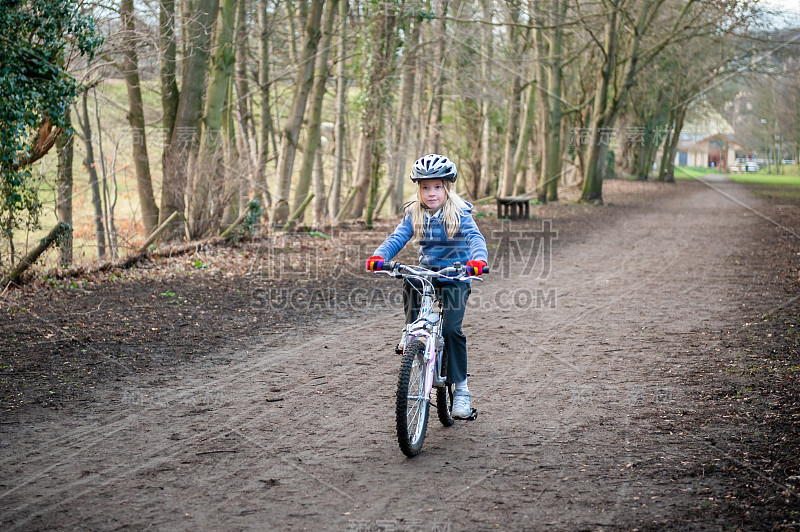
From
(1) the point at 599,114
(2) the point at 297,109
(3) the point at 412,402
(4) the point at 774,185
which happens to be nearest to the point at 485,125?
(1) the point at 599,114

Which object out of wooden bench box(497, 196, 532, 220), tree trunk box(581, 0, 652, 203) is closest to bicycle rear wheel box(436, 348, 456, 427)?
wooden bench box(497, 196, 532, 220)

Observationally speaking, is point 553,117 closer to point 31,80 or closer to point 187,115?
point 187,115

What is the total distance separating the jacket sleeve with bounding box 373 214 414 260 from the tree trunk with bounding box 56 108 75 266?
665 cm

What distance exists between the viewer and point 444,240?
5191 millimetres

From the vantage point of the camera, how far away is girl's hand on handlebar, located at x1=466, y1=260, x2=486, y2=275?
463 cm

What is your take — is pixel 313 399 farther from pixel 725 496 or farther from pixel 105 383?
pixel 725 496

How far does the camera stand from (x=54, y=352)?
716cm

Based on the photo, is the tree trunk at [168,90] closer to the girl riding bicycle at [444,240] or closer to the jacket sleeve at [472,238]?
the girl riding bicycle at [444,240]

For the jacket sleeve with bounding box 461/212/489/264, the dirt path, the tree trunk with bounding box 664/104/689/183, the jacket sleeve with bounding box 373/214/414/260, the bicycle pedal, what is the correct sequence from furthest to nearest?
the tree trunk with bounding box 664/104/689/183
the bicycle pedal
the jacket sleeve with bounding box 373/214/414/260
the jacket sleeve with bounding box 461/212/489/264
the dirt path

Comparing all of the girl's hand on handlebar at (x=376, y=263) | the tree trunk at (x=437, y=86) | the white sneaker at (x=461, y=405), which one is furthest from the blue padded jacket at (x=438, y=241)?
the tree trunk at (x=437, y=86)

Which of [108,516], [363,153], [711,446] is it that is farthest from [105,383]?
[363,153]

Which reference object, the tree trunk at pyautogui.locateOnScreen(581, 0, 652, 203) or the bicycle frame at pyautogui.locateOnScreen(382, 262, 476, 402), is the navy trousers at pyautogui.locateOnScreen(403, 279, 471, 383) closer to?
the bicycle frame at pyautogui.locateOnScreen(382, 262, 476, 402)

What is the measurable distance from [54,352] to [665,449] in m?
5.54

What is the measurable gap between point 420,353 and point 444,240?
2.79 ft
